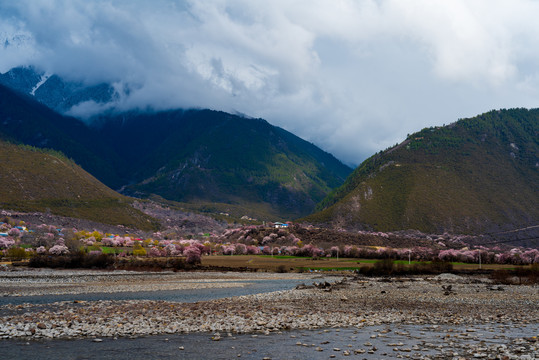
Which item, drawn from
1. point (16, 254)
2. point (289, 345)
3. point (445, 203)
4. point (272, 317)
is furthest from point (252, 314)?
point (445, 203)

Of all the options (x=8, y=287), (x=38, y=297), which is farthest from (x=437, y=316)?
(x=8, y=287)

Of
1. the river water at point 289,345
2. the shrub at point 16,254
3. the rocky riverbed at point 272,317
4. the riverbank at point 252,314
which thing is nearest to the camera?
the river water at point 289,345

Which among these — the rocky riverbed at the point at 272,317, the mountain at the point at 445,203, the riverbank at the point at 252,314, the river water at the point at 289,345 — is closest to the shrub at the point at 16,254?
the rocky riverbed at the point at 272,317

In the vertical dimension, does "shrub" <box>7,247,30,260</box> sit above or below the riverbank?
below

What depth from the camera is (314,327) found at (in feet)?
95.7

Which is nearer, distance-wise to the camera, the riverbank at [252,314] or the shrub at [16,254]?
the riverbank at [252,314]

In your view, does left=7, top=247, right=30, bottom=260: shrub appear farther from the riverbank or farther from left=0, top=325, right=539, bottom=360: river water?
left=0, top=325, right=539, bottom=360: river water

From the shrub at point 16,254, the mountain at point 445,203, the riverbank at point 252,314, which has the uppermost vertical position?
the mountain at point 445,203

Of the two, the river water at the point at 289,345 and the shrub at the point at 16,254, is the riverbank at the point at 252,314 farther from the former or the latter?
the shrub at the point at 16,254

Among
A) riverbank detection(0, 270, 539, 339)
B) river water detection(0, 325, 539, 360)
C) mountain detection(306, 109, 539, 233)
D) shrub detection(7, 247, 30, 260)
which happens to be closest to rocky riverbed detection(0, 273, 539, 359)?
riverbank detection(0, 270, 539, 339)

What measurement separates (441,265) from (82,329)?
83581 mm

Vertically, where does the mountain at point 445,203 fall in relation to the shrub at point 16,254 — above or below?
above

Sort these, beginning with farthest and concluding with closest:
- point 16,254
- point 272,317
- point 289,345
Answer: point 16,254 < point 272,317 < point 289,345

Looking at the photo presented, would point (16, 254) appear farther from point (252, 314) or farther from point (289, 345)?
point (289, 345)
